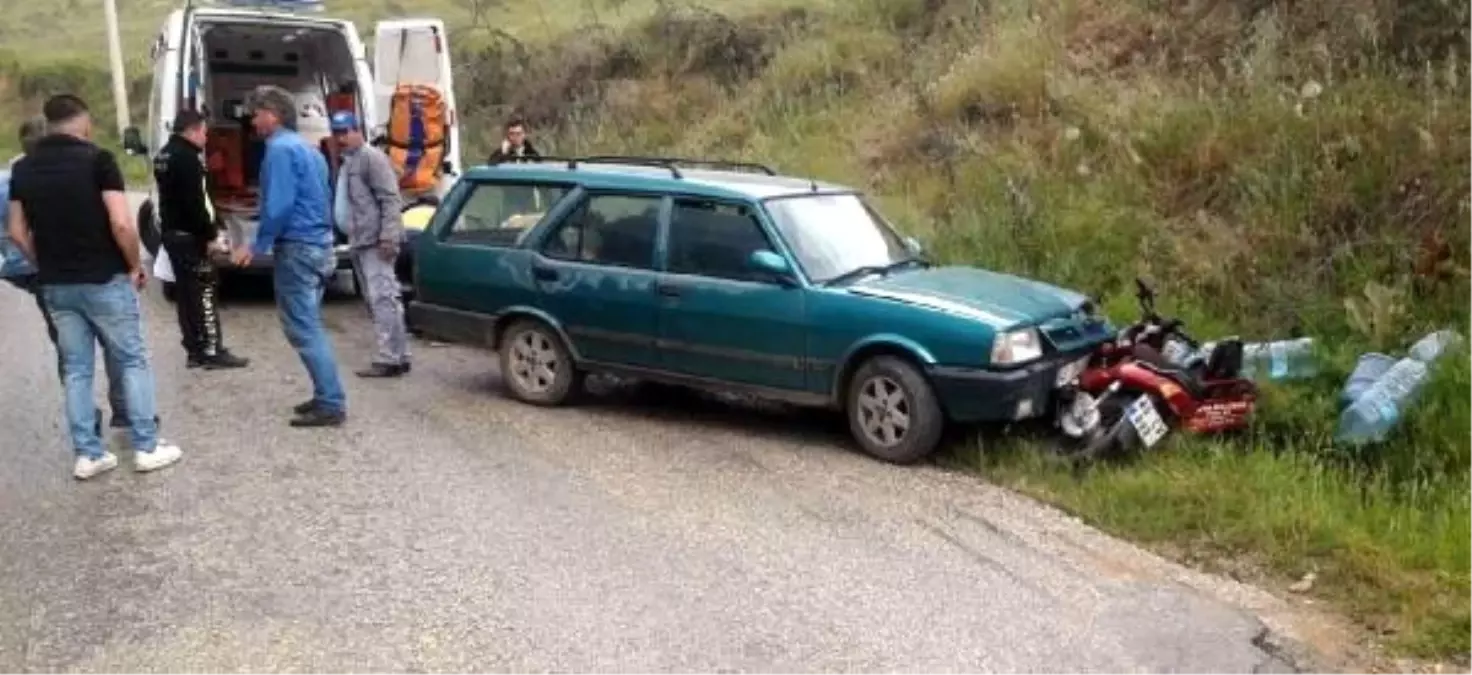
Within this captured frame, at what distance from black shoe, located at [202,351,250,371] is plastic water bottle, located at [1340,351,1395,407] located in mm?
7138

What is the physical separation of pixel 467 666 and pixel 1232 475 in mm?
3884

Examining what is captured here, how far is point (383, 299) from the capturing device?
9273 millimetres

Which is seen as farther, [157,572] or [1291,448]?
[1291,448]

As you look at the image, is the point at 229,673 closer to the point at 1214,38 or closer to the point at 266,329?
the point at 266,329

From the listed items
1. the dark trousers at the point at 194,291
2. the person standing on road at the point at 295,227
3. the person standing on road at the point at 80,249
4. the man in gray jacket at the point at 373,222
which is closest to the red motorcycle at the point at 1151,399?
the person standing on road at the point at 295,227

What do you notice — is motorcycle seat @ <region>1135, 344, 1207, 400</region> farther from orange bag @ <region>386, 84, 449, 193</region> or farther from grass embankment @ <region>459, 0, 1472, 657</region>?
orange bag @ <region>386, 84, 449, 193</region>

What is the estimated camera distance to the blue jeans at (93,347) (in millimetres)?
6602

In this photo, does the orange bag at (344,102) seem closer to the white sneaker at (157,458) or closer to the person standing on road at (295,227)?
the person standing on road at (295,227)

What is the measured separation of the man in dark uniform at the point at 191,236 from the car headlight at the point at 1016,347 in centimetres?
526

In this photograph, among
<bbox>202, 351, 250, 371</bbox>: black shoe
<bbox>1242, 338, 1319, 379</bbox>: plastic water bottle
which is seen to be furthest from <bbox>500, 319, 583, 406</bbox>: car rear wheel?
<bbox>1242, 338, 1319, 379</bbox>: plastic water bottle

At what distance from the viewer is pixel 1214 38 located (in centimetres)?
1228

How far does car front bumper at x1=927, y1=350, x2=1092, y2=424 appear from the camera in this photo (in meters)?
7.20

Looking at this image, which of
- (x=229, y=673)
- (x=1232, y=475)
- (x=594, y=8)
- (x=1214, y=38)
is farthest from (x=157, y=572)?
(x=594, y=8)

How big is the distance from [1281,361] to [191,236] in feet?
23.1
